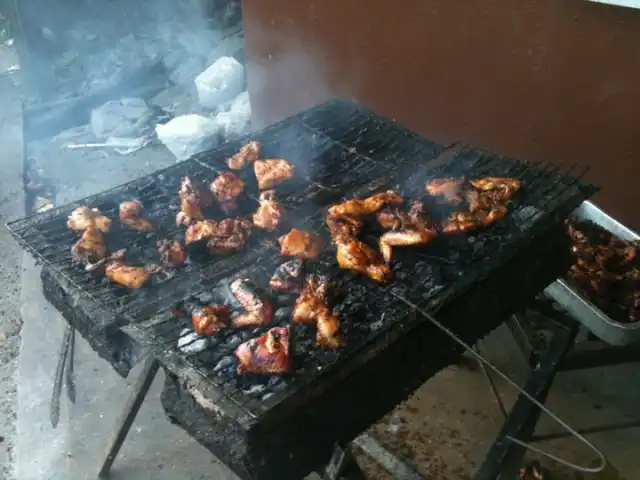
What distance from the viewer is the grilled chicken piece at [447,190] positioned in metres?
3.13

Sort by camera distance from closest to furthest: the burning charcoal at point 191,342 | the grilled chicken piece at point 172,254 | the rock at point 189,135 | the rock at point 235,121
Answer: the burning charcoal at point 191,342
the grilled chicken piece at point 172,254
the rock at point 189,135
the rock at point 235,121

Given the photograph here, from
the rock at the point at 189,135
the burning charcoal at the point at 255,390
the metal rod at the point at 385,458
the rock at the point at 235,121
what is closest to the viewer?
the burning charcoal at the point at 255,390

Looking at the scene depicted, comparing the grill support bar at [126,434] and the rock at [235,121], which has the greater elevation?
the grill support bar at [126,434]

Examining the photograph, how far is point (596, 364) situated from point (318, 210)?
1718 mm

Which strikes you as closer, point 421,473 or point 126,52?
point 421,473

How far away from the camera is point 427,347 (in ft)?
8.58

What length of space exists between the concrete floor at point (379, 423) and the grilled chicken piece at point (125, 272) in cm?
155

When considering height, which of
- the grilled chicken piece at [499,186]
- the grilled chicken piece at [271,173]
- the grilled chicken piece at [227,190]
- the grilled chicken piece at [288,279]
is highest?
the grilled chicken piece at [499,186]

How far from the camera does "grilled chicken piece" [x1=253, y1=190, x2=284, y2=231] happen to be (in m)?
3.09

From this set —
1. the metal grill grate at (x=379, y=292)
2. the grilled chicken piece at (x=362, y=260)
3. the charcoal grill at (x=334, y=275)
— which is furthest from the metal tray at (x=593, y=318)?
the grilled chicken piece at (x=362, y=260)

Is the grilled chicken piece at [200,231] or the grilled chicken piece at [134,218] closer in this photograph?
the grilled chicken piece at [200,231]

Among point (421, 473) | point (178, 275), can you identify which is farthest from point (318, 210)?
point (421, 473)

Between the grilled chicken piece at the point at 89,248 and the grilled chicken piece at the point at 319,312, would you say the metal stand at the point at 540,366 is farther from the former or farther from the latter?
the grilled chicken piece at the point at 89,248

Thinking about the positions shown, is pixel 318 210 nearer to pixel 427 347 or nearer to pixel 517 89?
pixel 427 347
